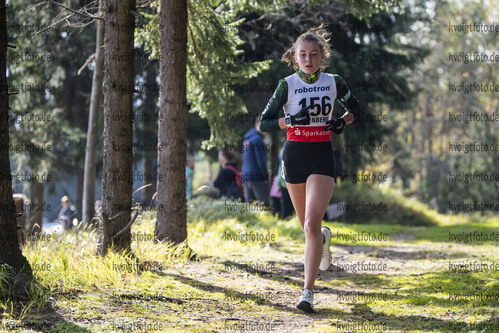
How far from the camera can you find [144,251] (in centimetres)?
711

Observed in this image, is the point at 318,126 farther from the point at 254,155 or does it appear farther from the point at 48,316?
the point at 254,155

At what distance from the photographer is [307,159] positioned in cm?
530

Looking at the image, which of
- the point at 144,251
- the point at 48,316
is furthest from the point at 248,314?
the point at 144,251

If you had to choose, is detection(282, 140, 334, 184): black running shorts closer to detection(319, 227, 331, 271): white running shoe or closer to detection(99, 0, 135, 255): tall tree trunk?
detection(319, 227, 331, 271): white running shoe

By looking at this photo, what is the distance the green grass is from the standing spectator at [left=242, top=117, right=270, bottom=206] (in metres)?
3.88

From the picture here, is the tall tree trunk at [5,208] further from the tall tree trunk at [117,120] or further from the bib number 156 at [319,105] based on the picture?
the bib number 156 at [319,105]

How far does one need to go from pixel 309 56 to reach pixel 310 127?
0.65m

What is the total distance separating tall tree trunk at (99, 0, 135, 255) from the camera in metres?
6.82

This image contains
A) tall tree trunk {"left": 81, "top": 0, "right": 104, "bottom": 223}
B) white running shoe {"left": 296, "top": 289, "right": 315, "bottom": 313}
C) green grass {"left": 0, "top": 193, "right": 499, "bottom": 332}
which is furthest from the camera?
tall tree trunk {"left": 81, "top": 0, "right": 104, "bottom": 223}

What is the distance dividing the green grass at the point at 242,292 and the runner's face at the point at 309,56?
2.19 meters

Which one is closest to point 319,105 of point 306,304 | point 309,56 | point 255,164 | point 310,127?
point 310,127

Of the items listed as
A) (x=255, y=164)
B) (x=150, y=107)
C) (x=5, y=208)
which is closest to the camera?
(x=5, y=208)

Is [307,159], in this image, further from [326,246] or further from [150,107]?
[150,107]

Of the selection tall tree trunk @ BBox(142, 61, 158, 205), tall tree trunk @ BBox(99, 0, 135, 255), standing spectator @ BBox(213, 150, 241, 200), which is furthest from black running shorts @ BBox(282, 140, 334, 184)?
tall tree trunk @ BBox(142, 61, 158, 205)
